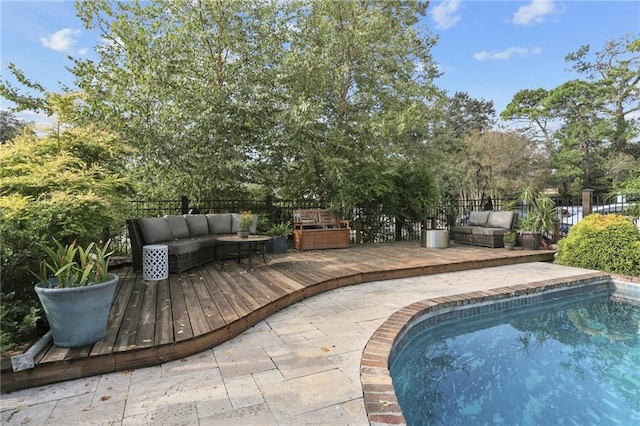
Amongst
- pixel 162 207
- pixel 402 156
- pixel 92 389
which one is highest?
pixel 402 156

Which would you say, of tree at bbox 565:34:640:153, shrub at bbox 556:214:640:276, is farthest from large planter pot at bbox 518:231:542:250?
tree at bbox 565:34:640:153

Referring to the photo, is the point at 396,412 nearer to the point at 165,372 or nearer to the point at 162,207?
the point at 165,372

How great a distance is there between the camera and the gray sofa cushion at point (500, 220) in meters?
7.38

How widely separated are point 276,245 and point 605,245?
18.8 ft

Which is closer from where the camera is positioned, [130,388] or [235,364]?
[130,388]

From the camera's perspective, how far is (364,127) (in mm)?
8461

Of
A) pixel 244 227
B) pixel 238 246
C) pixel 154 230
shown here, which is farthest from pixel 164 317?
pixel 238 246

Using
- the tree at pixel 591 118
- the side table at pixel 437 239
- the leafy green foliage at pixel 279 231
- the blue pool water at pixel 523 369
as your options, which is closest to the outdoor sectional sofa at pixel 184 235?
the leafy green foliage at pixel 279 231

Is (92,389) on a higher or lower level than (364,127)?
lower

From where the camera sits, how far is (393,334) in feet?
9.67

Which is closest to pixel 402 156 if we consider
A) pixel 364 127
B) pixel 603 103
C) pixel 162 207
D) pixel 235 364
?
pixel 364 127

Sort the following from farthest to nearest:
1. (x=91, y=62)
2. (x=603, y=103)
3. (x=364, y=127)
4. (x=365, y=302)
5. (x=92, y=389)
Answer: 1. (x=603, y=103)
2. (x=364, y=127)
3. (x=91, y=62)
4. (x=365, y=302)
5. (x=92, y=389)

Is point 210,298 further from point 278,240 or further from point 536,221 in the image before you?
point 536,221

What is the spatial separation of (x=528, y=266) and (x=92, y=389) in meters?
6.55
